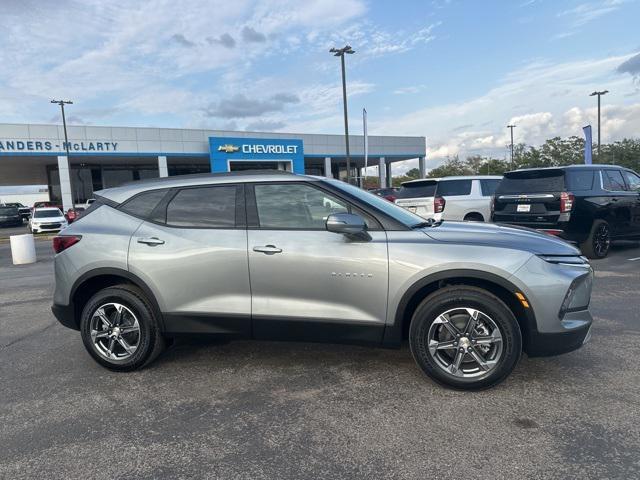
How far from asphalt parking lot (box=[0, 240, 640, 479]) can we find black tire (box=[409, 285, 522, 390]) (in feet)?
0.43

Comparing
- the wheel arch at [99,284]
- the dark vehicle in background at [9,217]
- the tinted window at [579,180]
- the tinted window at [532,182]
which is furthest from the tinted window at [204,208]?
the dark vehicle in background at [9,217]

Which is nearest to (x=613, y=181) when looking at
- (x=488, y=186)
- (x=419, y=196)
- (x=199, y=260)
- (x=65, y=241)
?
(x=488, y=186)

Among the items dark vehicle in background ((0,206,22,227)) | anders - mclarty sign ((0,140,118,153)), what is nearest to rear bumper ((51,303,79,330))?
anders - mclarty sign ((0,140,118,153))

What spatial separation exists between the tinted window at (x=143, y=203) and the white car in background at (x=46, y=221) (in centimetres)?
2266

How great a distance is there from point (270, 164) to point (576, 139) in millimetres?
33459

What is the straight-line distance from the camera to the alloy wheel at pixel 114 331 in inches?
156

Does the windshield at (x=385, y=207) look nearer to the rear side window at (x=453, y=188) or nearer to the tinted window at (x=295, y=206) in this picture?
the tinted window at (x=295, y=206)

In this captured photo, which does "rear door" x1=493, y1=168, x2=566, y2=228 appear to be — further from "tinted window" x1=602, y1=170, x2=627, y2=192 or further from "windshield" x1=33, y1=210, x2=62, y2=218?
"windshield" x1=33, y1=210, x2=62, y2=218

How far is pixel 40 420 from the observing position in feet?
10.7

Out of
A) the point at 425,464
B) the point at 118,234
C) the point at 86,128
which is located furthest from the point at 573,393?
the point at 86,128

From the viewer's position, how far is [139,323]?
155 inches

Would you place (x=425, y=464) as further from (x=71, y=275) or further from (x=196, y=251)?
(x=71, y=275)

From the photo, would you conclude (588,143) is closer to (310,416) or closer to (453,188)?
(453,188)

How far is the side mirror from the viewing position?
11.0 ft
